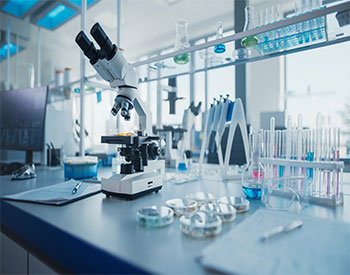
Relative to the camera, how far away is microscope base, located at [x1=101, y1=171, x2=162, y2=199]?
713mm

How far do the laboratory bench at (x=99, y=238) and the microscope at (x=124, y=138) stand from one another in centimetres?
5

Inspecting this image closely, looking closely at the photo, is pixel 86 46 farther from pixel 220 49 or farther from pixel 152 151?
pixel 220 49

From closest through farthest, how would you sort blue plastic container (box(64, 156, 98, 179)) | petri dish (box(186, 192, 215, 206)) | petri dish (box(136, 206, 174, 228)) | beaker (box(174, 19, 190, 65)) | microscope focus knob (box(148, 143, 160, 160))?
petri dish (box(136, 206, 174, 228)) < petri dish (box(186, 192, 215, 206)) < microscope focus knob (box(148, 143, 160, 160)) < blue plastic container (box(64, 156, 98, 179)) < beaker (box(174, 19, 190, 65))

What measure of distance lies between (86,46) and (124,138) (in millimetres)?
348

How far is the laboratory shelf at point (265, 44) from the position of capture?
2.43ft

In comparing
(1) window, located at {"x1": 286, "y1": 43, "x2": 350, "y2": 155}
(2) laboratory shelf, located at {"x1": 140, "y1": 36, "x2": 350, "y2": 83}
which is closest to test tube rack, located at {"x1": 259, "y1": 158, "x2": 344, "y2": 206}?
(2) laboratory shelf, located at {"x1": 140, "y1": 36, "x2": 350, "y2": 83}

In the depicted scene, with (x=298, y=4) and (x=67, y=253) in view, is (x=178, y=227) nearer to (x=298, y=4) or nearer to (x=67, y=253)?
(x=67, y=253)

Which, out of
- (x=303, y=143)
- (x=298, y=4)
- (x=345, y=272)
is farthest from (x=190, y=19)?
(x=345, y=272)

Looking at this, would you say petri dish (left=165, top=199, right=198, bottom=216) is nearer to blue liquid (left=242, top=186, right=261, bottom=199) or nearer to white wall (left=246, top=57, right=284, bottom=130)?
blue liquid (left=242, top=186, right=261, bottom=199)

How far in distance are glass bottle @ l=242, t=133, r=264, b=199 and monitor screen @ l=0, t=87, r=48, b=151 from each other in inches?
49.4

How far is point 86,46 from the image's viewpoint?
29.1 inches

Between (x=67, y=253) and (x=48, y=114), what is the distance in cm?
130

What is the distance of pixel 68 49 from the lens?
4062 millimetres

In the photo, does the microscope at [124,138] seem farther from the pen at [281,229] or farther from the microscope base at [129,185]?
the pen at [281,229]
